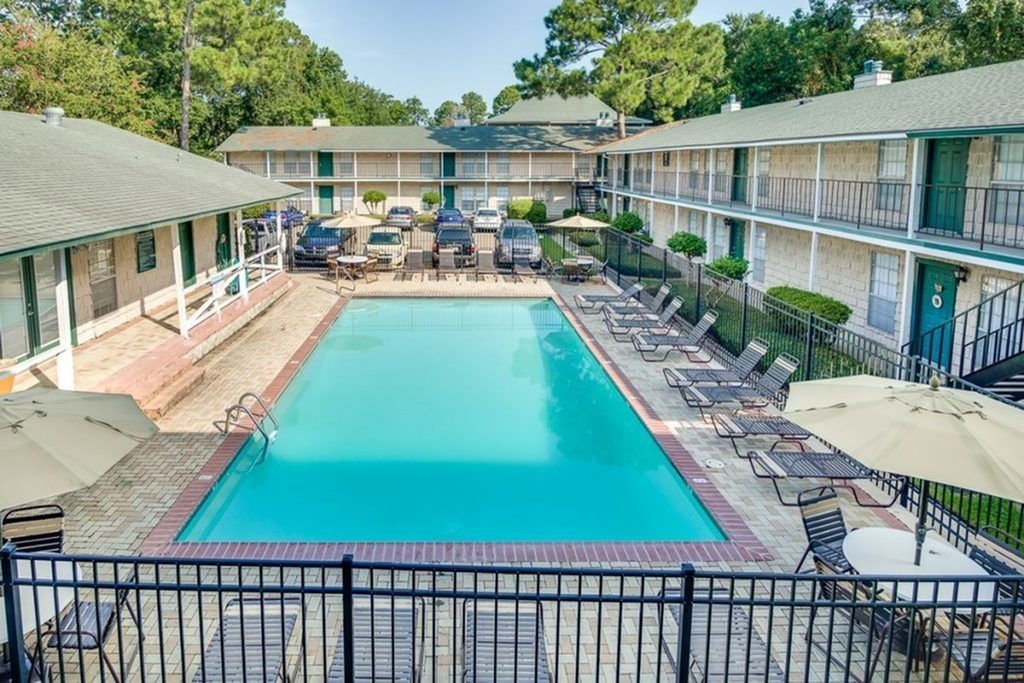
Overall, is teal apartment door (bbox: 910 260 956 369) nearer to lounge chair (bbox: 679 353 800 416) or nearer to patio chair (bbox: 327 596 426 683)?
lounge chair (bbox: 679 353 800 416)

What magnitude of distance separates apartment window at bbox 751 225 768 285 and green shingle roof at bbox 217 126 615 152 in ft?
86.1

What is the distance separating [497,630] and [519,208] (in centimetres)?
4269

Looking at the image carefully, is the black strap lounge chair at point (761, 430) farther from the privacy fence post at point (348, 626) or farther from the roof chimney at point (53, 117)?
the roof chimney at point (53, 117)

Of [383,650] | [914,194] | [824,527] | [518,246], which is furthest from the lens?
[518,246]

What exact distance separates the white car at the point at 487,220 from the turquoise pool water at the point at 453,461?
23.7 m

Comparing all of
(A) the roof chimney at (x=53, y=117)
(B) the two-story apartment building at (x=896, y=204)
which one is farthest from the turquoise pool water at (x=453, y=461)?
(A) the roof chimney at (x=53, y=117)

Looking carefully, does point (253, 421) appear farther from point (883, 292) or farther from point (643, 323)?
point (883, 292)

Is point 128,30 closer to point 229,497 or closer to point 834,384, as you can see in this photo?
point 229,497

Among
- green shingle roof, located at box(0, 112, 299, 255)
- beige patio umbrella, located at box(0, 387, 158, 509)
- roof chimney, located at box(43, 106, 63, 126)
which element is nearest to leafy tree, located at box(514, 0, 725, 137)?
green shingle roof, located at box(0, 112, 299, 255)

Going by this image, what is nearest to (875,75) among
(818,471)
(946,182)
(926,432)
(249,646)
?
(946,182)

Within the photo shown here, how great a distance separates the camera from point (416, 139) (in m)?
53.1

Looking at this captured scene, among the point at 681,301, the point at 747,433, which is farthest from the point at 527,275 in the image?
the point at 747,433

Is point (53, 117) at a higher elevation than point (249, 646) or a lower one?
higher

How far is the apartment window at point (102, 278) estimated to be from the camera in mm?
16406
